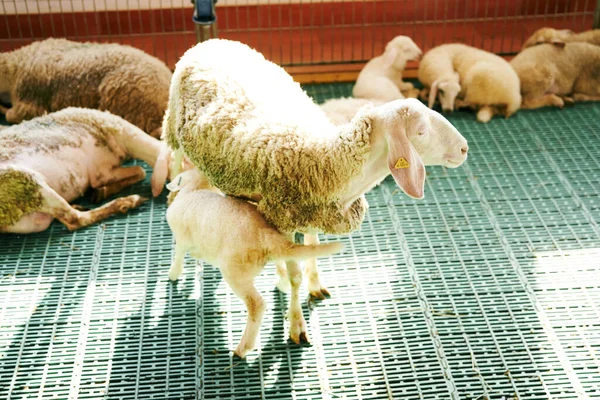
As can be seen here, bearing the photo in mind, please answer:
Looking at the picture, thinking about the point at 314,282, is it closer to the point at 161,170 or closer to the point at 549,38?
the point at 161,170

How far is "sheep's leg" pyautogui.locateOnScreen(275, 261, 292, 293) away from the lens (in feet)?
13.1

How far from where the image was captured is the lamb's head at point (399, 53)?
19.7ft

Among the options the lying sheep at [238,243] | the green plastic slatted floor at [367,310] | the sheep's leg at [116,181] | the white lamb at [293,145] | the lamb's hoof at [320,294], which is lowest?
the green plastic slatted floor at [367,310]

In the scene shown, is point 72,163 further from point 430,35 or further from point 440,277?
point 430,35

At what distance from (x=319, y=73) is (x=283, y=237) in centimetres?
345

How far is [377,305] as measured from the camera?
4.04 metres

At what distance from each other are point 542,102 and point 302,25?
2537 mm

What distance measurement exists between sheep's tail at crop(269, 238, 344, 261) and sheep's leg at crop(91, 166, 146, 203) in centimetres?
208

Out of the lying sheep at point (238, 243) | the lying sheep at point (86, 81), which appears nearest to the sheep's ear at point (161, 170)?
the lying sheep at point (86, 81)

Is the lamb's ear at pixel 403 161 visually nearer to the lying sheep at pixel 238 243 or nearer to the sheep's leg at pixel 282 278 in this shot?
the lying sheep at pixel 238 243

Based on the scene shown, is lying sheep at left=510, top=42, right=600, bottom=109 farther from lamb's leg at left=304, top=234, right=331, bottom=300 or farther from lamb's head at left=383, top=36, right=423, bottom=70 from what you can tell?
lamb's leg at left=304, top=234, right=331, bottom=300

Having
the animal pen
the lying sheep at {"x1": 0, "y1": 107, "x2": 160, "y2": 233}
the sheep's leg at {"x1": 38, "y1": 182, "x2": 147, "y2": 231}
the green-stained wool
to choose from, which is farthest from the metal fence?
the green-stained wool

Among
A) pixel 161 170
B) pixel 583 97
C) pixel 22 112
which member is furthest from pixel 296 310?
pixel 583 97

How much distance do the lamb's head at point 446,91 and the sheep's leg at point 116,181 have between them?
2.44 m
